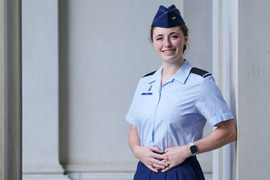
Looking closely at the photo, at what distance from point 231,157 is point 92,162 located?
1.74 metres

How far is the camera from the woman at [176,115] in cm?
118

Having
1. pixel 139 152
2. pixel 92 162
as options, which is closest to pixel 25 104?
pixel 92 162

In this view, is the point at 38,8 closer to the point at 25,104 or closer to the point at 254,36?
the point at 25,104

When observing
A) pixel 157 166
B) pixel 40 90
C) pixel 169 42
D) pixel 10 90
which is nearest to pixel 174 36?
pixel 169 42

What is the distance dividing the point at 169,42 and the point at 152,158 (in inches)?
22.6

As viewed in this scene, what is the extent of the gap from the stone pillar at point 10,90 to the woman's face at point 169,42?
71 cm

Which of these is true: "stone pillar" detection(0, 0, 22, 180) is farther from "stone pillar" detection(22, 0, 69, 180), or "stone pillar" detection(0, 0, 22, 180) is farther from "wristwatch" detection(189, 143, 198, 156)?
"stone pillar" detection(22, 0, 69, 180)

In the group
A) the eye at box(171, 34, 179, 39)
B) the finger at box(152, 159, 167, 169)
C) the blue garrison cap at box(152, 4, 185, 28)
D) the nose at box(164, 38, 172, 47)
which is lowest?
the finger at box(152, 159, 167, 169)

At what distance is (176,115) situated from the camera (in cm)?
120

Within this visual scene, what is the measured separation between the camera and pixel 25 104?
2557 millimetres

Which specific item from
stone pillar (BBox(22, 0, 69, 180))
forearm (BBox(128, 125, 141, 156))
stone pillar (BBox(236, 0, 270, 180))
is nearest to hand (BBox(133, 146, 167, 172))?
forearm (BBox(128, 125, 141, 156))

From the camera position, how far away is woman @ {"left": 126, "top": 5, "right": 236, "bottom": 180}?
1177 millimetres

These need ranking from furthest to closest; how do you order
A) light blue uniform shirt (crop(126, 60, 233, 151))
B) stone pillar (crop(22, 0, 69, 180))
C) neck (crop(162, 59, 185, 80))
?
1. stone pillar (crop(22, 0, 69, 180))
2. neck (crop(162, 59, 185, 80))
3. light blue uniform shirt (crop(126, 60, 233, 151))

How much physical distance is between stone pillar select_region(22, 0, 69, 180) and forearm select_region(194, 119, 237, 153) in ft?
5.83
